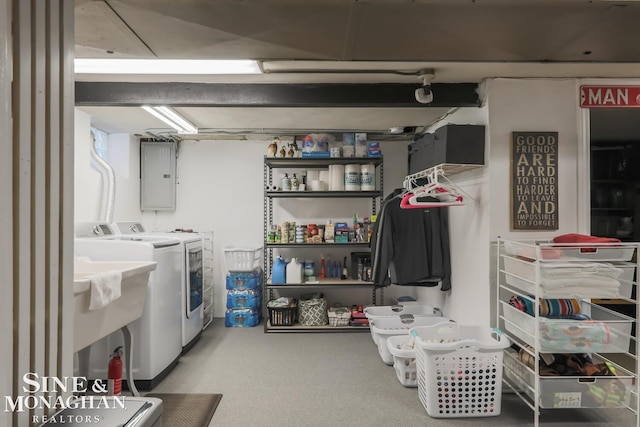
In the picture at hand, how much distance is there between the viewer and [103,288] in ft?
5.72

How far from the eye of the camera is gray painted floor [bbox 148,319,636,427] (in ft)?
7.68

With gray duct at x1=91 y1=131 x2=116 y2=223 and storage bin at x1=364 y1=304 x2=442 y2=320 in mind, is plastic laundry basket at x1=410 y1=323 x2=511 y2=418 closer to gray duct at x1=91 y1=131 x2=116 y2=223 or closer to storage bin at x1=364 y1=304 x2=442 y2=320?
storage bin at x1=364 y1=304 x2=442 y2=320

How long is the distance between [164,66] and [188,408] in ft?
7.52

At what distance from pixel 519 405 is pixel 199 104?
Result: 10.4ft

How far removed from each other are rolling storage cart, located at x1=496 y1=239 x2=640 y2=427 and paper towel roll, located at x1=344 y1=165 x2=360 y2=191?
214 cm

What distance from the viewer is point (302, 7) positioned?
1.45 m

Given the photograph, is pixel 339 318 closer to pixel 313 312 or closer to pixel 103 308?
pixel 313 312

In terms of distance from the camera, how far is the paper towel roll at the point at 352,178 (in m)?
4.18

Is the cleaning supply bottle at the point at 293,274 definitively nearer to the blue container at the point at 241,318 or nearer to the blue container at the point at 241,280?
the blue container at the point at 241,280

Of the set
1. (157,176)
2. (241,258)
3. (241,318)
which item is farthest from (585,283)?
(157,176)

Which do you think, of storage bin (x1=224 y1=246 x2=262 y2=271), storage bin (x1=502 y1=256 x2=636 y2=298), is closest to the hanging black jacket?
storage bin (x1=502 y1=256 x2=636 y2=298)

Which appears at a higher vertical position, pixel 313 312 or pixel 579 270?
pixel 579 270

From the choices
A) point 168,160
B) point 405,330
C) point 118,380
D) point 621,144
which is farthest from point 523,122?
point 168,160

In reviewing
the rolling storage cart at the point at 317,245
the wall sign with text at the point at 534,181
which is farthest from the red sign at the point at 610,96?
the rolling storage cart at the point at 317,245
